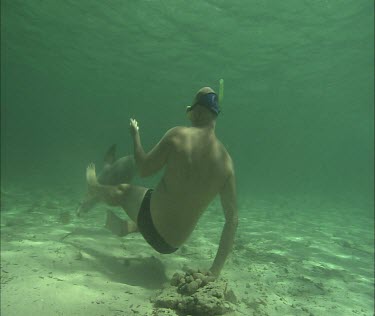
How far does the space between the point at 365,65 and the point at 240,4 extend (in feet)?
54.5

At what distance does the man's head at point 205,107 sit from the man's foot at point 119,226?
8.27ft

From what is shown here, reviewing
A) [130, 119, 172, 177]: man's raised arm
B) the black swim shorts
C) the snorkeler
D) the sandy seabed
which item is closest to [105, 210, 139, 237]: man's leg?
the sandy seabed

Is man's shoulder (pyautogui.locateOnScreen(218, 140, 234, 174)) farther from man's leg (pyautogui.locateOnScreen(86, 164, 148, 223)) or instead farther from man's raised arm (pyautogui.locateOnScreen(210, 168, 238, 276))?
man's leg (pyautogui.locateOnScreen(86, 164, 148, 223))

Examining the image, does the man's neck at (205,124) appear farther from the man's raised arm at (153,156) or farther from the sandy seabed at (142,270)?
the sandy seabed at (142,270)

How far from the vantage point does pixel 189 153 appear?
14.5 feet

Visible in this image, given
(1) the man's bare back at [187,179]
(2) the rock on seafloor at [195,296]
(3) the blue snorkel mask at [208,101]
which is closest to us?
(2) the rock on seafloor at [195,296]

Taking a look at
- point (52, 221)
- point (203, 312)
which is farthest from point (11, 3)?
point (203, 312)

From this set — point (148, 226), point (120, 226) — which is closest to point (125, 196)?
point (148, 226)

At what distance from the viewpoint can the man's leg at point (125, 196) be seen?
202 inches

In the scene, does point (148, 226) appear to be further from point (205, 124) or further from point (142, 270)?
point (205, 124)

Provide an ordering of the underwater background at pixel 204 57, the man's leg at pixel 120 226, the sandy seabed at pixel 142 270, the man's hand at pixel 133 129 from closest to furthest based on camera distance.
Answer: the sandy seabed at pixel 142 270 < the man's hand at pixel 133 129 < the man's leg at pixel 120 226 < the underwater background at pixel 204 57

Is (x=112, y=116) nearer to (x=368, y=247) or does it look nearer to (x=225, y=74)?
(x=225, y=74)

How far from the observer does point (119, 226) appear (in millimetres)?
6207

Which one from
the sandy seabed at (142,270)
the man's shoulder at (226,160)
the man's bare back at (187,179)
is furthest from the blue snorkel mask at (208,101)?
the sandy seabed at (142,270)
